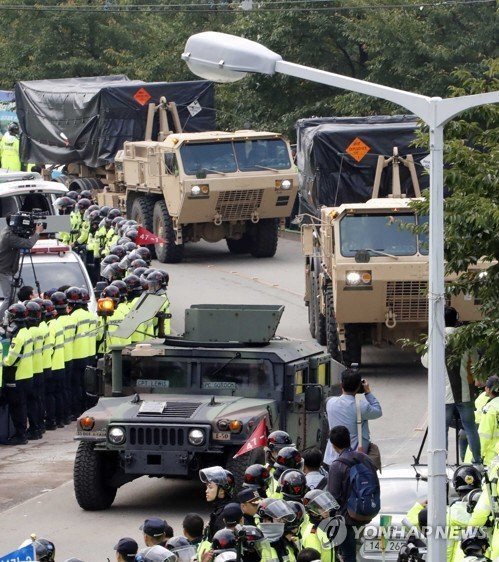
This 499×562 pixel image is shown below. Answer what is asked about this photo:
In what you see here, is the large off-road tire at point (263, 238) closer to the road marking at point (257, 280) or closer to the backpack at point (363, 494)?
the road marking at point (257, 280)

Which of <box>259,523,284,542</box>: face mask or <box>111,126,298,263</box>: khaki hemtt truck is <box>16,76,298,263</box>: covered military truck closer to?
<box>111,126,298,263</box>: khaki hemtt truck

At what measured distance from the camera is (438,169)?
31.1 feet

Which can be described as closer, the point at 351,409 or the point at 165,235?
the point at 351,409

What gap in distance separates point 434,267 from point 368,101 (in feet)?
84.2

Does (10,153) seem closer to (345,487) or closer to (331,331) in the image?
(331,331)

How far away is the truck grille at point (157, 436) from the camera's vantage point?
14391 millimetres

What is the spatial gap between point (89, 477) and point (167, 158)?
14.8 metres

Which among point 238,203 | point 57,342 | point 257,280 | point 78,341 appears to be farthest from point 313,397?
point 238,203

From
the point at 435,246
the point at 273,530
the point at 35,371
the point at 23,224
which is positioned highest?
the point at 435,246

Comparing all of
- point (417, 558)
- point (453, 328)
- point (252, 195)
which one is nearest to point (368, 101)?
point (252, 195)

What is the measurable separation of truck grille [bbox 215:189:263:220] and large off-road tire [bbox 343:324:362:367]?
26.1ft

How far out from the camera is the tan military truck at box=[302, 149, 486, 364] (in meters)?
20.7

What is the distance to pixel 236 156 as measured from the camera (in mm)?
29141

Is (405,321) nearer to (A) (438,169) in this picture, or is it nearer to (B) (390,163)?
(B) (390,163)
